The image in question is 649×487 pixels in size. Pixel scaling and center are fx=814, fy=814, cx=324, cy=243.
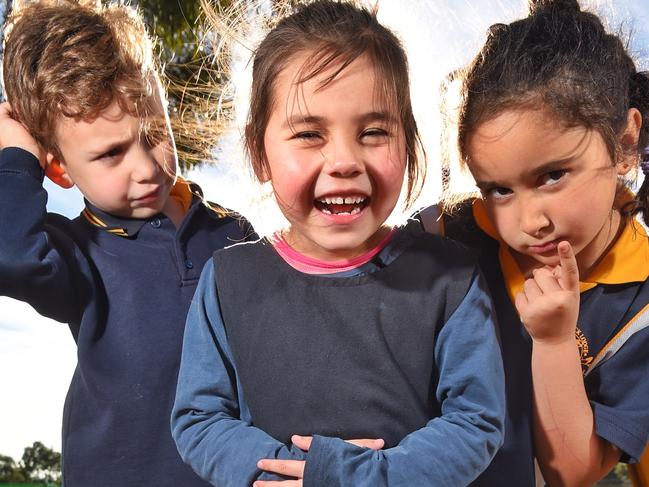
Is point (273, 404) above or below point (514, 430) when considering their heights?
above

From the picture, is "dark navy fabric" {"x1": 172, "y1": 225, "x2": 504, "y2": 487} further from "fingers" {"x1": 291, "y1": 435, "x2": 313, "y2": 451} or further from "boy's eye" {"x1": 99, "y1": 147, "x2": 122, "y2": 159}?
"boy's eye" {"x1": 99, "y1": 147, "x2": 122, "y2": 159}

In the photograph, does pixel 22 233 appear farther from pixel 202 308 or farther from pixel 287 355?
pixel 287 355

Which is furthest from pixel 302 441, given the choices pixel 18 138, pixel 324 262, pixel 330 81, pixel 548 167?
pixel 18 138

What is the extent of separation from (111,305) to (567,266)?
4.42 feet

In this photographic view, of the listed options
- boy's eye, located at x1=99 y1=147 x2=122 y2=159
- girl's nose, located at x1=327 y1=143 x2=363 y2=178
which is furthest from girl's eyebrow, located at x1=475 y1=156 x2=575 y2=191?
boy's eye, located at x1=99 y1=147 x2=122 y2=159

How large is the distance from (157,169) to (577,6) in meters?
1.34

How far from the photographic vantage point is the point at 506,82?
217 cm

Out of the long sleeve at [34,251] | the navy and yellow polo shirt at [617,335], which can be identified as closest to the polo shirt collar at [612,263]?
the navy and yellow polo shirt at [617,335]

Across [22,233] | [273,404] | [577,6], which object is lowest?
[273,404]

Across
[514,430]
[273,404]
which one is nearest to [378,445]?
[273,404]

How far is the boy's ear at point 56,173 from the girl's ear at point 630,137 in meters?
1.66

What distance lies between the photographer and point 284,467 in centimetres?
183

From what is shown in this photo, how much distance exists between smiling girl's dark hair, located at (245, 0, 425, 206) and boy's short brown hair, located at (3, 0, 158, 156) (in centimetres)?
58

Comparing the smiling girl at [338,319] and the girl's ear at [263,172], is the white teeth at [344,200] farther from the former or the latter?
the girl's ear at [263,172]
